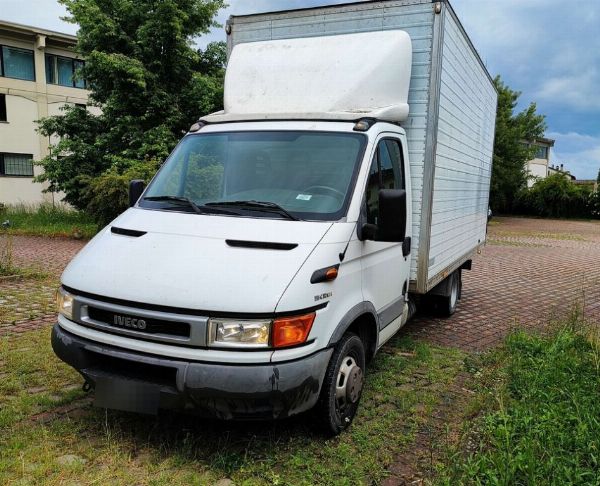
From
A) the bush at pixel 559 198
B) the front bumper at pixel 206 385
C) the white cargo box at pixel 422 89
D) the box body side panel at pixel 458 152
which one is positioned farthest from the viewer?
the bush at pixel 559 198

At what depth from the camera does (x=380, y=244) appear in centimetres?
418

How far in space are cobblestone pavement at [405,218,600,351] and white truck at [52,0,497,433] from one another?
151cm

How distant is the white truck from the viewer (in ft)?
10.0

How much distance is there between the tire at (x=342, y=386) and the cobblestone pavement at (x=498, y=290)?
2.63 metres

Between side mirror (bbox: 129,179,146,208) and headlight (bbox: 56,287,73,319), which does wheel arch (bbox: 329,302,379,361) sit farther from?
side mirror (bbox: 129,179,146,208)

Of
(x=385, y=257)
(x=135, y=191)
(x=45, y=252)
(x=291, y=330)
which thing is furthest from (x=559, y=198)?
(x=291, y=330)

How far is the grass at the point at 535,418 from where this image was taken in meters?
3.11

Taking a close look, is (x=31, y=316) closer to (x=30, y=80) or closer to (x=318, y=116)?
(x=318, y=116)

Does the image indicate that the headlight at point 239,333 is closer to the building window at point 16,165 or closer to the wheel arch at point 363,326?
the wheel arch at point 363,326

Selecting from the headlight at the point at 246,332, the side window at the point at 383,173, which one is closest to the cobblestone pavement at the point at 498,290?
the side window at the point at 383,173

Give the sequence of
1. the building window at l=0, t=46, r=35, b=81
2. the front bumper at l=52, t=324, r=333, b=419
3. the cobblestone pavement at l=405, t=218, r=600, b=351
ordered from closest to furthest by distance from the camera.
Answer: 1. the front bumper at l=52, t=324, r=333, b=419
2. the cobblestone pavement at l=405, t=218, r=600, b=351
3. the building window at l=0, t=46, r=35, b=81

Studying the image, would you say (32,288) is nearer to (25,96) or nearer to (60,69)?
(25,96)

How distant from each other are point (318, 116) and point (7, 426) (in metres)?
3.33

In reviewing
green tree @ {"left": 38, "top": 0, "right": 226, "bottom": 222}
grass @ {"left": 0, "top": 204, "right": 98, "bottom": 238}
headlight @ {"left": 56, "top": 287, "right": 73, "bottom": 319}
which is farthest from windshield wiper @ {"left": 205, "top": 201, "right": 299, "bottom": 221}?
grass @ {"left": 0, "top": 204, "right": 98, "bottom": 238}
